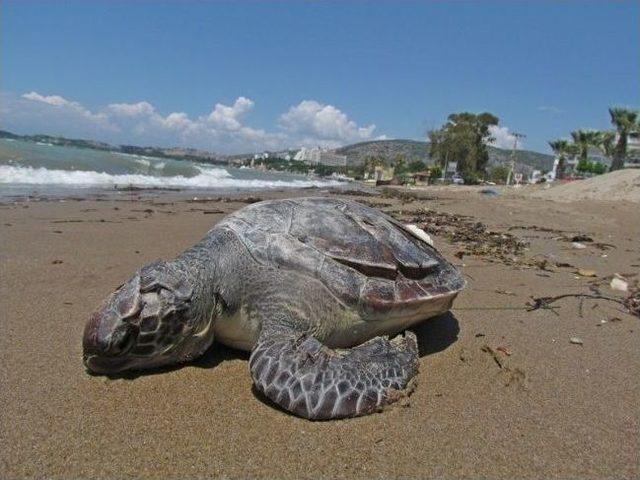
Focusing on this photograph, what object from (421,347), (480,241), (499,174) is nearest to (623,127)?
(499,174)

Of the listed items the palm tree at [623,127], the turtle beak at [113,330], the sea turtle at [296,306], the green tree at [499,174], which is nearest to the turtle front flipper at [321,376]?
the sea turtle at [296,306]

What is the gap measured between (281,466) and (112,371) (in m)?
1.08

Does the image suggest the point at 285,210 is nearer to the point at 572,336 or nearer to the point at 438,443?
the point at 438,443

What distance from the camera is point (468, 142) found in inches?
2692

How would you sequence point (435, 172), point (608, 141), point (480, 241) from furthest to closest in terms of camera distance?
point (435, 172) < point (608, 141) < point (480, 241)

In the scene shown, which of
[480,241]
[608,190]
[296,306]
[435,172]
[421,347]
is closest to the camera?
[296,306]

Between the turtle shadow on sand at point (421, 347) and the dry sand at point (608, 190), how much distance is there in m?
17.0

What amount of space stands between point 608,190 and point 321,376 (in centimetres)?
2171

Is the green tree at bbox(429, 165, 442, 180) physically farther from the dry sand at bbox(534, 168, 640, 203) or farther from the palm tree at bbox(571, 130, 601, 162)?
the dry sand at bbox(534, 168, 640, 203)

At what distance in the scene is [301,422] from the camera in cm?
206

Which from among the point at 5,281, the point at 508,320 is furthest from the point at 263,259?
the point at 5,281

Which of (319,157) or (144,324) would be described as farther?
(319,157)

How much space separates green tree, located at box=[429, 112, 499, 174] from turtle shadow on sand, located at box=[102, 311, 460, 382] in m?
67.6

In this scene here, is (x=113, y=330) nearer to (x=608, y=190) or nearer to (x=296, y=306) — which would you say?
(x=296, y=306)
